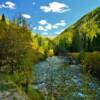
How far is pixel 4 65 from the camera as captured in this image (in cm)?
4216

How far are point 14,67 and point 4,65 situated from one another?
2.86 m

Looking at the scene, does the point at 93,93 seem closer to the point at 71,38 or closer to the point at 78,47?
the point at 78,47

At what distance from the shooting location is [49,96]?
1116 cm

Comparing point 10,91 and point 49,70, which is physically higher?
point 49,70

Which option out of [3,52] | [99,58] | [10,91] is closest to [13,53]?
[3,52]

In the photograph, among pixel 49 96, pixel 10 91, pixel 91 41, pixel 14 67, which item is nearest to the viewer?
pixel 49 96

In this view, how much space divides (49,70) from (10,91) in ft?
33.9

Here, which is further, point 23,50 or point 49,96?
point 23,50

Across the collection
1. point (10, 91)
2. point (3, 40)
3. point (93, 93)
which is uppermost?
point (3, 40)

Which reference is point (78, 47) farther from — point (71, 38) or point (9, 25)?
point (9, 25)

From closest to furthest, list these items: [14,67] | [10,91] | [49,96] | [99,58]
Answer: [49,96] < [10,91] < [14,67] < [99,58]

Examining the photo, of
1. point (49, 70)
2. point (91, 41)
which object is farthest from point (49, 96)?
point (91, 41)

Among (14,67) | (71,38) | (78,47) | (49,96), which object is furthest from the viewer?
(71,38)

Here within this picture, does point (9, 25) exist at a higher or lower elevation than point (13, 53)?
higher
